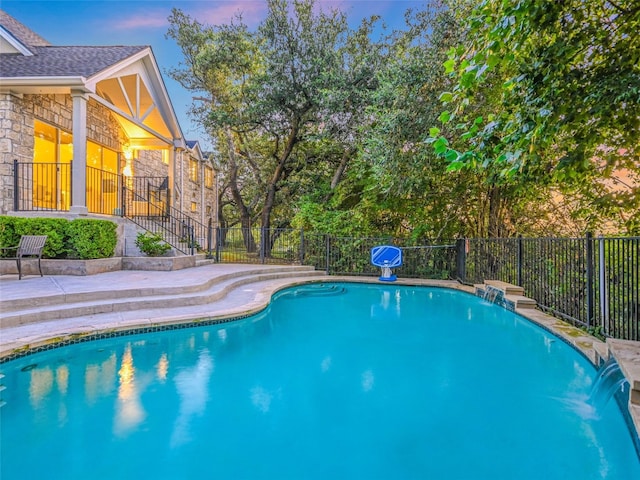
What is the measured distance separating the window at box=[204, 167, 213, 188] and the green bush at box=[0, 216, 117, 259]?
11.8 metres

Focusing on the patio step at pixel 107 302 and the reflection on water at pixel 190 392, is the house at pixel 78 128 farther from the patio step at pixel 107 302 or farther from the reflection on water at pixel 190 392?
the reflection on water at pixel 190 392

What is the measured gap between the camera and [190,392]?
344cm

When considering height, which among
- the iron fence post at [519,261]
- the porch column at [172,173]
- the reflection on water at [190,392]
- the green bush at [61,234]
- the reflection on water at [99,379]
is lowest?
the reflection on water at [190,392]

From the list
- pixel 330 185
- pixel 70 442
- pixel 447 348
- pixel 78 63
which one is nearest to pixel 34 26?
pixel 78 63

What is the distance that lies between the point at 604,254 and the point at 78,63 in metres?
11.2

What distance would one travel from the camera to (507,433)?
276 centimetres

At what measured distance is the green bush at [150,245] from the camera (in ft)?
29.5

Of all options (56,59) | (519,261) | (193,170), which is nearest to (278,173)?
(193,170)

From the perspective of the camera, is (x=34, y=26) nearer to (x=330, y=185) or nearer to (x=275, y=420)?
(x=330, y=185)

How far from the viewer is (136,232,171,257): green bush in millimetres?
9000

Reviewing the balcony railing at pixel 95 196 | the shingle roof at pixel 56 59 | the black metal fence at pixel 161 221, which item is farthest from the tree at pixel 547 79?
the balcony railing at pixel 95 196

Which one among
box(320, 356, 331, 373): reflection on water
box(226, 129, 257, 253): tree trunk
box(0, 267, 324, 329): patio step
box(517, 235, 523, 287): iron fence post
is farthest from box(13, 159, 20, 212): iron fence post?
box(517, 235, 523, 287): iron fence post

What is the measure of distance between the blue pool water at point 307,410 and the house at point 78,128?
18.5 ft

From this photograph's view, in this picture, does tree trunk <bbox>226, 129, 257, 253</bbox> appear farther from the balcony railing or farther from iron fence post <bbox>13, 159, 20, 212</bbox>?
iron fence post <bbox>13, 159, 20, 212</bbox>
